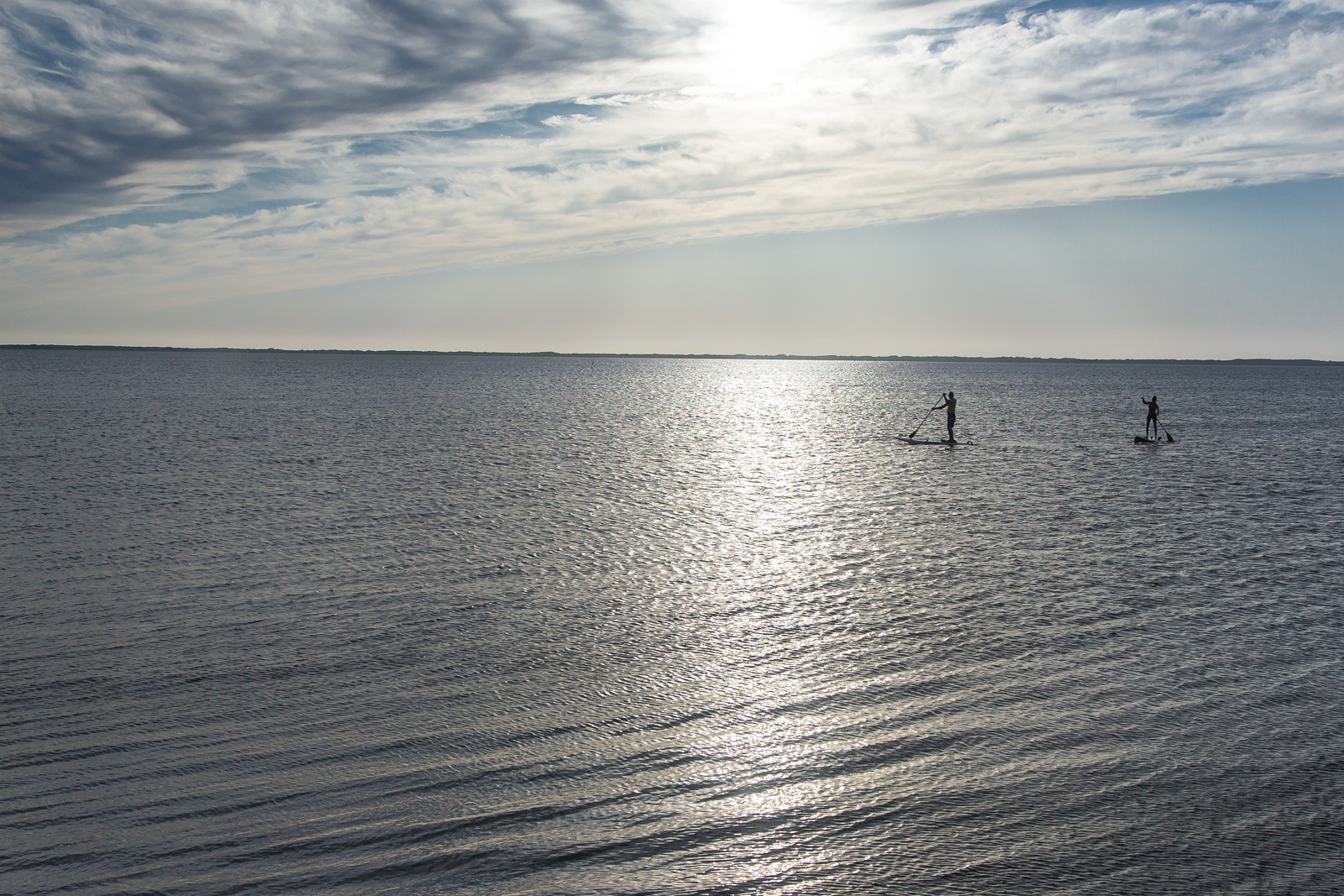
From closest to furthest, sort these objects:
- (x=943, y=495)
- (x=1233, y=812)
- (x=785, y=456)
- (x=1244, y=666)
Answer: (x=1233, y=812)
(x=1244, y=666)
(x=943, y=495)
(x=785, y=456)

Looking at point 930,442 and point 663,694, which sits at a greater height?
point 663,694

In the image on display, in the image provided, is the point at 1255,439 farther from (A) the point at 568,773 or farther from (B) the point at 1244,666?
(A) the point at 568,773

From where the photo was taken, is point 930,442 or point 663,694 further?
point 930,442

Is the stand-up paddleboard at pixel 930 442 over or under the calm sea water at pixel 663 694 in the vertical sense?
under

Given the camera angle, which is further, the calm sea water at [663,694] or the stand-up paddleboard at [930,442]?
the stand-up paddleboard at [930,442]

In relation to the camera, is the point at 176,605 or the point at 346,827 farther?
the point at 176,605

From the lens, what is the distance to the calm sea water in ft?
23.3

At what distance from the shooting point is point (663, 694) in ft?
35.1

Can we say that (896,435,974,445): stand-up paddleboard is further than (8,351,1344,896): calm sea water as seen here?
Yes

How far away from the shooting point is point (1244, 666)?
461 inches

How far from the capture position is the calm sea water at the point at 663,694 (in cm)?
711

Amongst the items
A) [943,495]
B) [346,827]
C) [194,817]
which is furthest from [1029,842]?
[943,495]

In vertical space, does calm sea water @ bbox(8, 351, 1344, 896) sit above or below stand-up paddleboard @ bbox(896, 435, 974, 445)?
above

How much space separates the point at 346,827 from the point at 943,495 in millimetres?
24356
